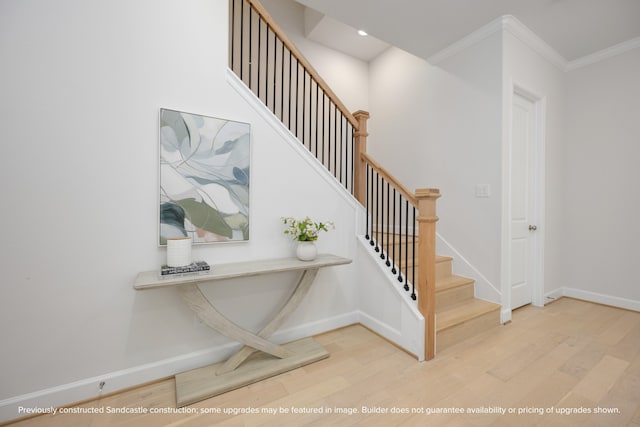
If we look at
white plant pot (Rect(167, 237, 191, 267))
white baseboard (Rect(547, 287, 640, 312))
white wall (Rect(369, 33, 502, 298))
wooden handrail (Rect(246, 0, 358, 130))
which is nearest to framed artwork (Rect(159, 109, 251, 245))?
white plant pot (Rect(167, 237, 191, 267))

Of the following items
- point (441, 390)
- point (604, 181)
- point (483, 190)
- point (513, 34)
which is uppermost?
point (513, 34)

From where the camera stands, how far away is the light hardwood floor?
1490mm

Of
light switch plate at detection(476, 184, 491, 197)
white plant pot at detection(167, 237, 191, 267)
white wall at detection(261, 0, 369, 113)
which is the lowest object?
white plant pot at detection(167, 237, 191, 267)

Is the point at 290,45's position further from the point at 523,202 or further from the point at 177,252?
the point at 523,202

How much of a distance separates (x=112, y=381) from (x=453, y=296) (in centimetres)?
281

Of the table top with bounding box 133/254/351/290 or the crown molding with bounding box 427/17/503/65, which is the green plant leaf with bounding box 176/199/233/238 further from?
the crown molding with bounding box 427/17/503/65

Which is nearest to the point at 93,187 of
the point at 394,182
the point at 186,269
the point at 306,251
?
the point at 186,269

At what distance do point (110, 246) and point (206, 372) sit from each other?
1065mm

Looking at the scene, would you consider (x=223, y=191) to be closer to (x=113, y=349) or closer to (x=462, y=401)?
(x=113, y=349)

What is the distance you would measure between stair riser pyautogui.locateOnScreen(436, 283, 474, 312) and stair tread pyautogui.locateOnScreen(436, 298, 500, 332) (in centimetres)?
4

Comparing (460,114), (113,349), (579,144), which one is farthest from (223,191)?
(579,144)

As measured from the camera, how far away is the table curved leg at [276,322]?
1896mm

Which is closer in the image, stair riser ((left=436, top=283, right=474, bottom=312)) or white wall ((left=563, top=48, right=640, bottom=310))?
stair riser ((left=436, top=283, right=474, bottom=312))

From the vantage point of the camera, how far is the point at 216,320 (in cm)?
177
